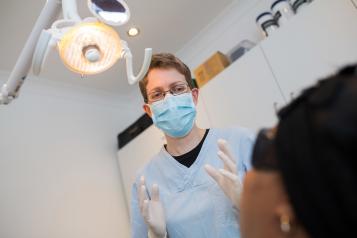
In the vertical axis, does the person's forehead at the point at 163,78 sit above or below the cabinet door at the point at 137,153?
above

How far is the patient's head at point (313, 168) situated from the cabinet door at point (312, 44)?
1107 millimetres

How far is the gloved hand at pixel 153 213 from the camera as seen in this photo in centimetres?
88

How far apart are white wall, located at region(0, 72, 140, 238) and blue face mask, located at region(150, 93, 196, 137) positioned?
133 centimetres

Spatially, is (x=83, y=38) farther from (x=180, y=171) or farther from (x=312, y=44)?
(x=312, y=44)

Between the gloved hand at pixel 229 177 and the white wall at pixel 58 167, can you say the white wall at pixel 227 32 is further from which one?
the gloved hand at pixel 229 177

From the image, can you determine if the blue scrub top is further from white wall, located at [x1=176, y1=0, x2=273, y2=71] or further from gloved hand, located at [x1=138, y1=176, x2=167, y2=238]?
white wall, located at [x1=176, y1=0, x2=273, y2=71]

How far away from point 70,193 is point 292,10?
1.96 m

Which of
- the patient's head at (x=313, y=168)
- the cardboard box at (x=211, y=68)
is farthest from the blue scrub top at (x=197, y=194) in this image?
the cardboard box at (x=211, y=68)

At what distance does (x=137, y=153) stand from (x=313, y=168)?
2165 millimetres

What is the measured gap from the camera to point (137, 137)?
2.38 m

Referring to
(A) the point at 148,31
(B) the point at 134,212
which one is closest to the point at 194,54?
(A) the point at 148,31

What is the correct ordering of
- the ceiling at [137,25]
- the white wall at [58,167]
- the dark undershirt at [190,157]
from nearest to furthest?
the dark undershirt at [190,157] < the ceiling at [137,25] < the white wall at [58,167]

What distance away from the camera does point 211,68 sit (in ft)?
6.40

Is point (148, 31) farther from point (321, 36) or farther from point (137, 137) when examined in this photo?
point (321, 36)
